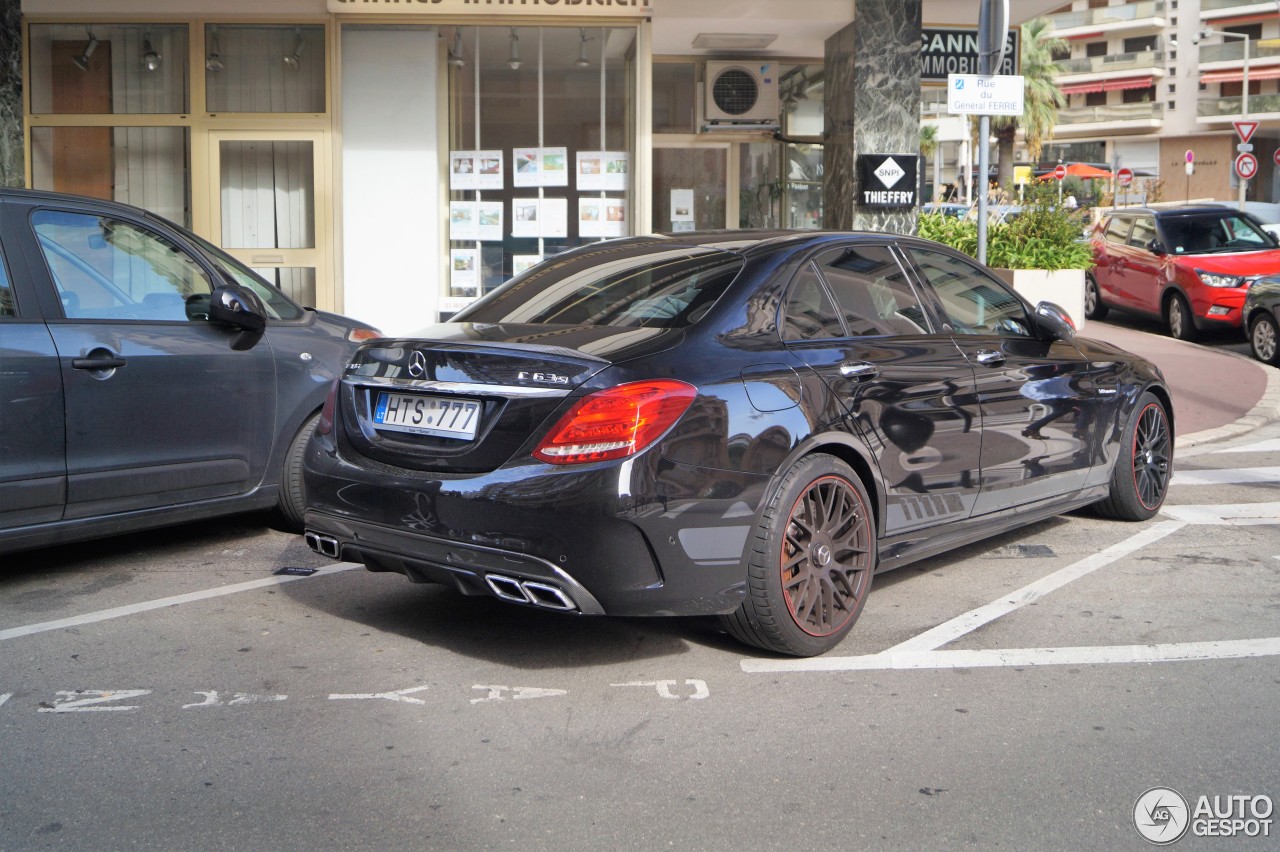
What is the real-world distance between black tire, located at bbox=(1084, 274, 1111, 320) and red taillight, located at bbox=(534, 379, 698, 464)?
16280 mm

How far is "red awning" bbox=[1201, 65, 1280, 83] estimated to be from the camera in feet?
194


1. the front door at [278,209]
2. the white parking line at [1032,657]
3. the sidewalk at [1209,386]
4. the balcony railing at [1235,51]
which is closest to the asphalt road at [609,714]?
the white parking line at [1032,657]

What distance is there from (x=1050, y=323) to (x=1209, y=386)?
25.5 ft

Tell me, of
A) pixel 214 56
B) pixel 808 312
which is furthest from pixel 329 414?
pixel 214 56

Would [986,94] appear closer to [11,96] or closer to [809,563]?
[809,563]

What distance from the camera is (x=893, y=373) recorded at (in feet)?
17.2

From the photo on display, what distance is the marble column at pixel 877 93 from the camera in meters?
12.9

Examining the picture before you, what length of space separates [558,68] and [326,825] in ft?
32.9

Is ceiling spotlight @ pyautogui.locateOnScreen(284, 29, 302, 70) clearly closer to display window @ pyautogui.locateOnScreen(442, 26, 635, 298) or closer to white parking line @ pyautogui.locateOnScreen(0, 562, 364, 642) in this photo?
display window @ pyautogui.locateOnScreen(442, 26, 635, 298)

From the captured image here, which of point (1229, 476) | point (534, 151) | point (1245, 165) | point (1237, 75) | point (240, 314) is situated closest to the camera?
point (240, 314)

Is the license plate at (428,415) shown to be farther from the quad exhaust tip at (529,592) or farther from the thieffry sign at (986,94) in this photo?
the thieffry sign at (986,94)

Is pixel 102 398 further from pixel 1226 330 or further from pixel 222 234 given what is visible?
pixel 1226 330

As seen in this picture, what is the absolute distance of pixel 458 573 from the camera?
4434 mm

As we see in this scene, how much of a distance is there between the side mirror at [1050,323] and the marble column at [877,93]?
6.86 meters
